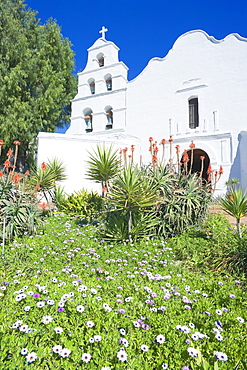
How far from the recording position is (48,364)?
5.70 feet

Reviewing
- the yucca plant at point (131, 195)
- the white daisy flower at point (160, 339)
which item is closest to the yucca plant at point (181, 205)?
the yucca plant at point (131, 195)

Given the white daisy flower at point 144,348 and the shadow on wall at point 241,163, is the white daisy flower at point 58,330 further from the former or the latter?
the shadow on wall at point 241,163

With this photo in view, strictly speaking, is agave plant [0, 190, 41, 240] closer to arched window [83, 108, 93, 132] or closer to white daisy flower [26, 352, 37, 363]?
white daisy flower [26, 352, 37, 363]

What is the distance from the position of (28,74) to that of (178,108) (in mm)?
9335

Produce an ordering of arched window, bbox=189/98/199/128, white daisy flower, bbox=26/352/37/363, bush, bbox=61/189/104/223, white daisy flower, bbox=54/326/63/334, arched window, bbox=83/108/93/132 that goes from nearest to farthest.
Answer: white daisy flower, bbox=26/352/37/363 → white daisy flower, bbox=54/326/63/334 → bush, bbox=61/189/104/223 → arched window, bbox=189/98/199/128 → arched window, bbox=83/108/93/132

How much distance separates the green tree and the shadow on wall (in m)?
11.0

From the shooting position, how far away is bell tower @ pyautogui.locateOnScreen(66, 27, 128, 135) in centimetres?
1447

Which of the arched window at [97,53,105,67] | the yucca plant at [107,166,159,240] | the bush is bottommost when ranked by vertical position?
the bush

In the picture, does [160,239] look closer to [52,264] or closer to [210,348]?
[52,264]

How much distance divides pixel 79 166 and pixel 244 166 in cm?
741

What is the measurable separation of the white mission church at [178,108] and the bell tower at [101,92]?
0.20ft

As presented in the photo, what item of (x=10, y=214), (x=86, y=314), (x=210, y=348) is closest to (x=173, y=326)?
(x=210, y=348)

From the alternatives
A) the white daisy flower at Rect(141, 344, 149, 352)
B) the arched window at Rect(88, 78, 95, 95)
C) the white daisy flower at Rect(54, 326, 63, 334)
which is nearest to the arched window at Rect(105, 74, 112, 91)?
the arched window at Rect(88, 78, 95, 95)

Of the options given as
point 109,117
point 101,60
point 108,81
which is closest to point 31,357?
point 109,117
